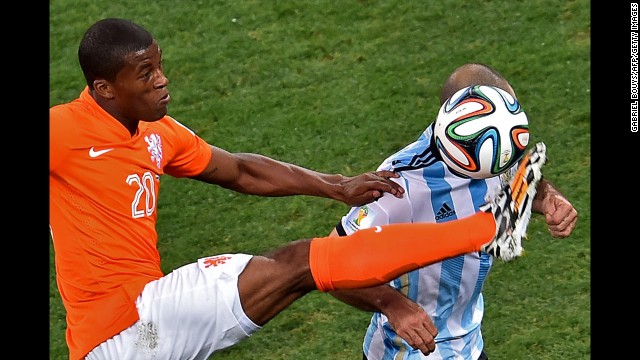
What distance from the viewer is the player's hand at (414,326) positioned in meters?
4.82

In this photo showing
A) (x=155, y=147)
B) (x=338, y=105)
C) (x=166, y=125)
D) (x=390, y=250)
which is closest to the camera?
(x=390, y=250)

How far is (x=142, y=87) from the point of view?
521 centimetres

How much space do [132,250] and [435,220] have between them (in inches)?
54.7

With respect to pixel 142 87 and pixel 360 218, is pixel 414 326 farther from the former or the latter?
pixel 142 87

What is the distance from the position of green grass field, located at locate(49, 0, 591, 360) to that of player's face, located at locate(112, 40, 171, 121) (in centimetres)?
230

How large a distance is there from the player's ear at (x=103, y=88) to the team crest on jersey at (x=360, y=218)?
122 centimetres

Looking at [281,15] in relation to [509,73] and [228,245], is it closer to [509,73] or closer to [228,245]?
[509,73]

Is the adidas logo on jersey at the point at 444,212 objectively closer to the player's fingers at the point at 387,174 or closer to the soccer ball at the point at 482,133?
the player's fingers at the point at 387,174

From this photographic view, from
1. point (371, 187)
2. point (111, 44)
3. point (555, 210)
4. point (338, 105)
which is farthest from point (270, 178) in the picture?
point (338, 105)

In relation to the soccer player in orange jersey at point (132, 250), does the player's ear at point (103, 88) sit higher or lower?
higher

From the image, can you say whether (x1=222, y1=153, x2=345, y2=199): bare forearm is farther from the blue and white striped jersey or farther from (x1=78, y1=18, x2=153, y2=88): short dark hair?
(x1=78, y1=18, x2=153, y2=88): short dark hair

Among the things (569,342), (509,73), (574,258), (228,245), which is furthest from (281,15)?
(569,342)

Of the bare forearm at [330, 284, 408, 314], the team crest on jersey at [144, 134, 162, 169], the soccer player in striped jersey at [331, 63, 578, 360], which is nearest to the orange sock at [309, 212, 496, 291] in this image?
the bare forearm at [330, 284, 408, 314]

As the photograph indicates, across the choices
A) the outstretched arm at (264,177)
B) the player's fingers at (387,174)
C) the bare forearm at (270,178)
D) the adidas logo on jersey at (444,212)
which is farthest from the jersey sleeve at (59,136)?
the adidas logo on jersey at (444,212)
